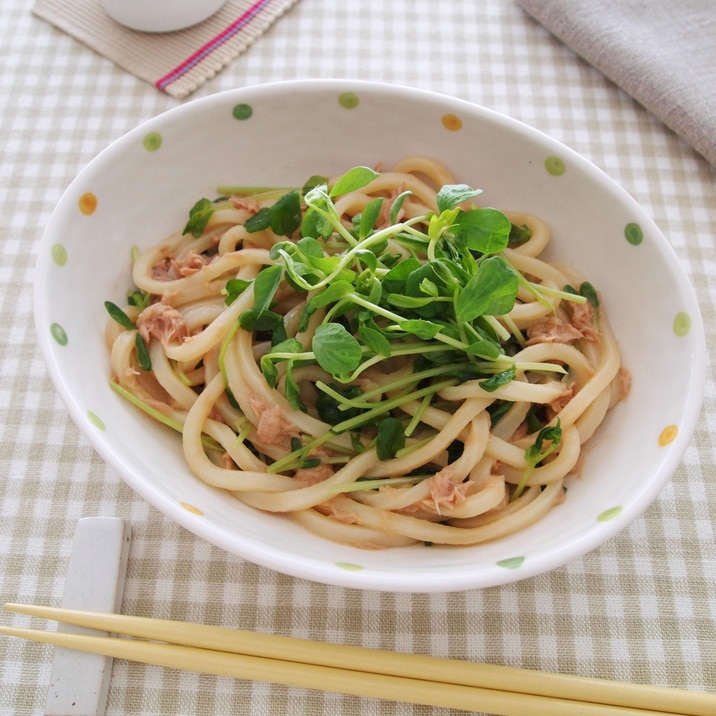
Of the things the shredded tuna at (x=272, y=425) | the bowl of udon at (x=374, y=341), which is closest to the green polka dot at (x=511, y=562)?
the bowl of udon at (x=374, y=341)

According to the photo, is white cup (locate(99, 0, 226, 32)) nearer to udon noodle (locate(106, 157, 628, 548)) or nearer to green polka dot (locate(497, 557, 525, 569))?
udon noodle (locate(106, 157, 628, 548))

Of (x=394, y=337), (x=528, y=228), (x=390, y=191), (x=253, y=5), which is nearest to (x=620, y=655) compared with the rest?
(x=394, y=337)

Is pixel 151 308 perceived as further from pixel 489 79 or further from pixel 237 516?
pixel 489 79

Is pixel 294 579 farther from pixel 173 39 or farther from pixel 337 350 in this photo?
pixel 173 39

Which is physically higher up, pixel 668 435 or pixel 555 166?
pixel 555 166

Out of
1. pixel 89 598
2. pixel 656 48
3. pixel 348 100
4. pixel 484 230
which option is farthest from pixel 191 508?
pixel 656 48
